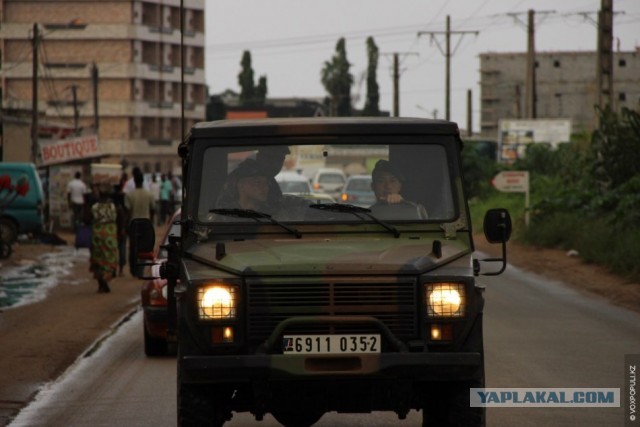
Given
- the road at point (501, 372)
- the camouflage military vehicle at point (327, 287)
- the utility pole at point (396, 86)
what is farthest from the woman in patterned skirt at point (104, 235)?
the utility pole at point (396, 86)

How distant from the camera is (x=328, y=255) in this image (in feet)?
26.2

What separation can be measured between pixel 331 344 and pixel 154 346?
696 centimetres

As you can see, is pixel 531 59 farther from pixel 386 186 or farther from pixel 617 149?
pixel 386 186

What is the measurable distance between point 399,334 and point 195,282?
1.17 meters

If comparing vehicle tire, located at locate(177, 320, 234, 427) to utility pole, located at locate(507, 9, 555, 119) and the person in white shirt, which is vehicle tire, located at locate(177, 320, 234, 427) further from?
utility pole, located at locate(507, 9, 555, 119)

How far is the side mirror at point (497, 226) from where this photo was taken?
29.0 feet

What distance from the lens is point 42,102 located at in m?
120

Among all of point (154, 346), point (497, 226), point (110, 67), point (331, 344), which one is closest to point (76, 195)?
point (154, 346)

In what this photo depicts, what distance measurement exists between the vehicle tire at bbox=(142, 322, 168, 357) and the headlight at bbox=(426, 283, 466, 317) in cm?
687

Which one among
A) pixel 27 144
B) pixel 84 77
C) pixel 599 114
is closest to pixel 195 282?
pixel 599 114

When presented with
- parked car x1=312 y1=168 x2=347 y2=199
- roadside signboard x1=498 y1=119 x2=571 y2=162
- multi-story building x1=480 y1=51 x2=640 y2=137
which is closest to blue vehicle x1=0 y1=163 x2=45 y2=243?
parked car x1=312 y1=168 x2=347 y2=199

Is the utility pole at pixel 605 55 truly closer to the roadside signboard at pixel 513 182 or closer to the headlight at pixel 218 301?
the roadside signboard at pixel 513 182

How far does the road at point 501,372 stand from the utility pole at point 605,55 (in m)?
16.9

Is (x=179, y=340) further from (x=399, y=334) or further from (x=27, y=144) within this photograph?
(x=27, y=144)
